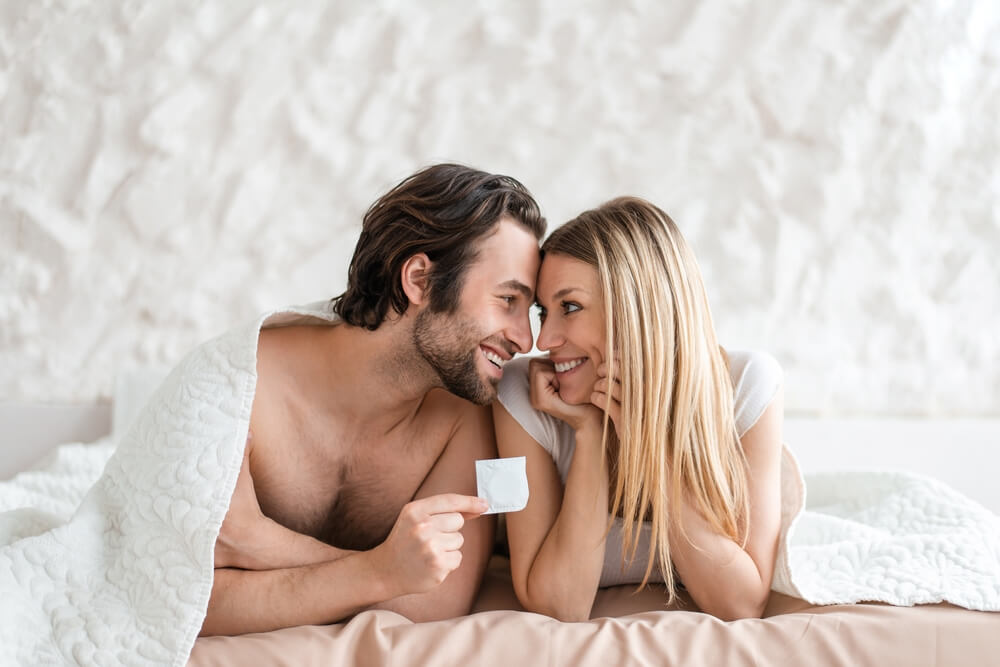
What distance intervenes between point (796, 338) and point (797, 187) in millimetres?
490

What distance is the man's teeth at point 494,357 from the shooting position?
1.68m

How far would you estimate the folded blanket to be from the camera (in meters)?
1.31

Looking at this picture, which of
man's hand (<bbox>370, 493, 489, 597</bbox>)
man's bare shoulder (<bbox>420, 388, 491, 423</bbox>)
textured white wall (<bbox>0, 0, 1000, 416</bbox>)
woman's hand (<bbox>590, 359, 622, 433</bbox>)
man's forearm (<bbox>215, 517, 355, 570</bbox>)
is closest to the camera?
man's hand (<bbox>370, 493, 489, 597</bbox>)

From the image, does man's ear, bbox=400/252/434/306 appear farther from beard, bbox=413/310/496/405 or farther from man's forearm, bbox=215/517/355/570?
man's forearm, bbox=215/517/355/570

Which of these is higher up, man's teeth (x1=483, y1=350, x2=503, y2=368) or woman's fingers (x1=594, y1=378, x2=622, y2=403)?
man's teeth (x1=483, y1=350, x2=503, y2=368)

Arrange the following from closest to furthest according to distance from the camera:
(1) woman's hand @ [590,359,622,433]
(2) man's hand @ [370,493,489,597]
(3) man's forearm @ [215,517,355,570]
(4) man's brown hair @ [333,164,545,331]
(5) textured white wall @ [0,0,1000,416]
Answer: (2) man's hand @ [370,493,489,597] → (3) man's forearm @ [215,517,355,570] → (1) woman's hand @ [590,359,622,433] → (4) man's brown hair @ [333,164,545,331] → (5) textured white wall @ [0,0,1000,416]

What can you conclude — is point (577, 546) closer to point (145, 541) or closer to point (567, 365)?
point (567, 365)

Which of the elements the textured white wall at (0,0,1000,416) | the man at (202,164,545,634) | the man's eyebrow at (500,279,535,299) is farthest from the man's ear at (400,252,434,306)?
the textured white wall at (0,0,1000,416)

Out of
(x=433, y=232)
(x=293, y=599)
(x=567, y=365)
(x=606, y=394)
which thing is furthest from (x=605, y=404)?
(x=293, y=599)

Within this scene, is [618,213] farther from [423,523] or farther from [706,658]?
[706,658]

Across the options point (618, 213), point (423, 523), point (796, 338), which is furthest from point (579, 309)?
point (796, 338)

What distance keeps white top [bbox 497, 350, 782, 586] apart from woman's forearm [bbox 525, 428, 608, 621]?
0.31 feet

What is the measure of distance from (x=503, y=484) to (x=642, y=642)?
0.36m

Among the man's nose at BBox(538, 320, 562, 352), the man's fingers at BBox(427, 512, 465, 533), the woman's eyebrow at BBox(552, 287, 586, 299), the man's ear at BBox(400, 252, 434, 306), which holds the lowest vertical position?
the man's fingers at BBox(427, 512, 465, 533)
